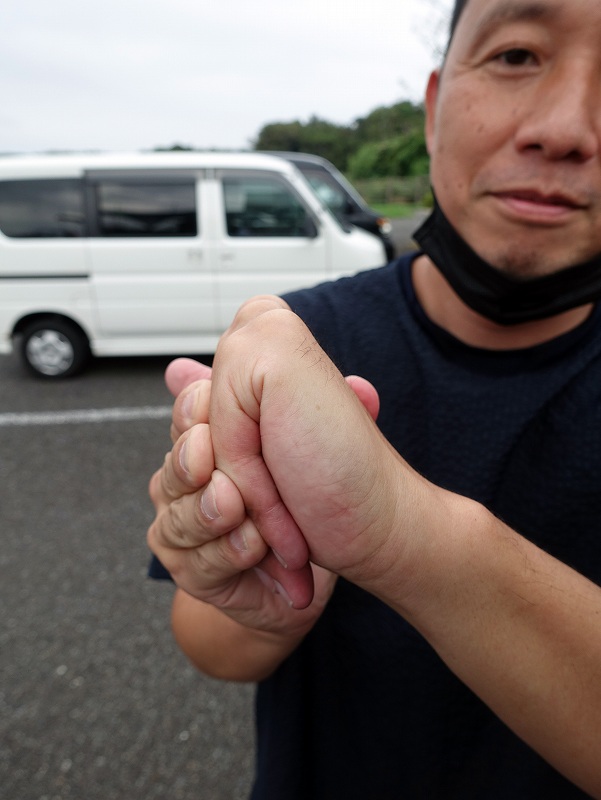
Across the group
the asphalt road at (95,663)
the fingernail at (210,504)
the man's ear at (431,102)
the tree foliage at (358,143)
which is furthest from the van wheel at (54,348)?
the tree foliage at (358,143)

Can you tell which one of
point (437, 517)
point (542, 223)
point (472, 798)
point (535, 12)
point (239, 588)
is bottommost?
point (472, 798)

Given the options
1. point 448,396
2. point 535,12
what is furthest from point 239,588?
point 535,12

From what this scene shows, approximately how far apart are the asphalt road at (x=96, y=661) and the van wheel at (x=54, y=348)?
175 centimetres

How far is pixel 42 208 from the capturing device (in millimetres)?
5613

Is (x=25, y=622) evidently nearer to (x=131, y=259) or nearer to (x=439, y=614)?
(x=439, y=614)

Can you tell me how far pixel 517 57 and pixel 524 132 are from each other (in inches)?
5.5

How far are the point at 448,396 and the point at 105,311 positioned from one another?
17.2 feet

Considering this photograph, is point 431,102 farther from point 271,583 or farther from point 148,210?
point 148,210

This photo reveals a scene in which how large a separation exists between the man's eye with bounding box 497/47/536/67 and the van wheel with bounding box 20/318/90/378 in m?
5.52

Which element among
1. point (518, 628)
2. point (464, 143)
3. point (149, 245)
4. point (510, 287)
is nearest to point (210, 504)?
point (518, 628)

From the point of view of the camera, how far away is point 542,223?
105 cm

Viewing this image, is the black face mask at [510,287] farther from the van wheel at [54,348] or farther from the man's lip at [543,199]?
the van wheel at [54,348]

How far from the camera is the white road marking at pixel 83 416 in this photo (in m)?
4.97

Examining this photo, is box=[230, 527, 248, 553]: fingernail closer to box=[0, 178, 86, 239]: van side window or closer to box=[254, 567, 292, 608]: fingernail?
box=[254, 567, 292, 608]: fingernail
